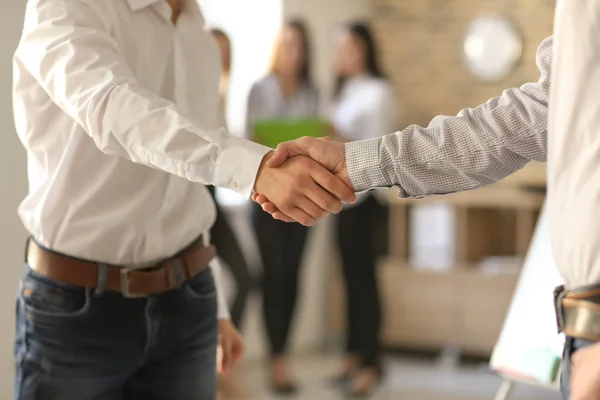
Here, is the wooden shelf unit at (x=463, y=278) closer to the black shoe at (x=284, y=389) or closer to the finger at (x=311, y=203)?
the black shoe at (x=284, y=389)

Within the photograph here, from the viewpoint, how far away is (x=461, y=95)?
5.55 m

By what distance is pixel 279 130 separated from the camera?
4172 millimetres

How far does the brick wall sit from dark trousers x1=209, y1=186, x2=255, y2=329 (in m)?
1.90

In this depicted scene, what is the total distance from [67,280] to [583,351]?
2.76 feet

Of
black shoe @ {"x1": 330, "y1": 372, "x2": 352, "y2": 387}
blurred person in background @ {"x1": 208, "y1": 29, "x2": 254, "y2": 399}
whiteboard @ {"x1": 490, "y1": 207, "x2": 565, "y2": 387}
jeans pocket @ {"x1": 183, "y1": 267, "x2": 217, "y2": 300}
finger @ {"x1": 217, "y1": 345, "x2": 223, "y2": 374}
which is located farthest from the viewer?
black shoe @ {"x1": 330, "y1": 372, "x2": 352, "y2": 387}

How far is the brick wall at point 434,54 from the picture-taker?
5.47 m

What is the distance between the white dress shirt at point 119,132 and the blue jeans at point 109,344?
79mm

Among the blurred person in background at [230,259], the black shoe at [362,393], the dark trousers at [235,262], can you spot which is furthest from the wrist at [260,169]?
the black shoe at [362,393]

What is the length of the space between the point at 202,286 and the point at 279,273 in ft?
8.84

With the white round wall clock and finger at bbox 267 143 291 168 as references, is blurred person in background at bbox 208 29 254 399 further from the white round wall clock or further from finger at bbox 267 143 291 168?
finger at bbox 267 143 291 168

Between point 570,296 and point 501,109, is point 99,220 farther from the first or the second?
point 570,296

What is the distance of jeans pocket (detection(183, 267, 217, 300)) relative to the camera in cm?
167

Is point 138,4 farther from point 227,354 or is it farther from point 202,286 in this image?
point 227,354

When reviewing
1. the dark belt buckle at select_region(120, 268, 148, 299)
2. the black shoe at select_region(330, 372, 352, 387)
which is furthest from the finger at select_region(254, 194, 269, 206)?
the black shoe at select_region(330, 372, 352, 387)
